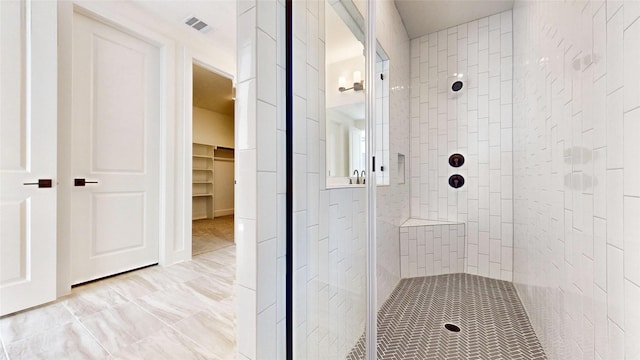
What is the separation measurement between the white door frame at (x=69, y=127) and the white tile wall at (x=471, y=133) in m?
2.48

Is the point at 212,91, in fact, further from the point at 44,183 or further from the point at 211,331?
the point at 211,331

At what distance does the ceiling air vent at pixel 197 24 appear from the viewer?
2.27 meters

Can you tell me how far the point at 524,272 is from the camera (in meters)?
1.77

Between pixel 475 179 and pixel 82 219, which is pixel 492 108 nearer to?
pixel 475 179

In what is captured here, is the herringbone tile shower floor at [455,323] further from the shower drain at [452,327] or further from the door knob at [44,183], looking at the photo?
the door knob at [44,183]

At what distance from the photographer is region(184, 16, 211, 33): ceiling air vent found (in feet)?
7.44

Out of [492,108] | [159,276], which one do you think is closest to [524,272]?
[492,108]

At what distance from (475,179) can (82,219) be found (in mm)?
3435

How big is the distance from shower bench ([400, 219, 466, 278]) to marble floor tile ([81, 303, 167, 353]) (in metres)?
1.91

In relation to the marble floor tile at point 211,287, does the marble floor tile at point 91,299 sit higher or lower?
higher

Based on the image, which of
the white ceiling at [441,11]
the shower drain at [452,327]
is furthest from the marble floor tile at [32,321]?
the white ceiling at [441,11]

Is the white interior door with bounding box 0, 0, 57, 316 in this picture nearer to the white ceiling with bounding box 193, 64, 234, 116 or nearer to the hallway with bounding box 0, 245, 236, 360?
the hallway with bounding box 0, 245, 236, 360

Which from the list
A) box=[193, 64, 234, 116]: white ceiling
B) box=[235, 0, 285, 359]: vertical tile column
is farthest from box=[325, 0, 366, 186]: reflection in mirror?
box=[193, 64, 234, 116]: white ceiling

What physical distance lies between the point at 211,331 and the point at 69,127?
69.0 inches
